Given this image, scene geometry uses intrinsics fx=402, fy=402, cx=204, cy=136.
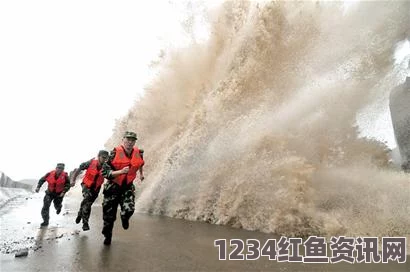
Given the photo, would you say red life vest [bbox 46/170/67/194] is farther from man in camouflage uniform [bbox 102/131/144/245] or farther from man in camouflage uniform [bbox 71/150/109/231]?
man in camouflage uniform [bbox 102/131/144/245]

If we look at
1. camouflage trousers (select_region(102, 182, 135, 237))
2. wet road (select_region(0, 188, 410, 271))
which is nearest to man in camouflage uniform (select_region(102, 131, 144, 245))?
camouflage trousers (select_region(102, 182, 135, 237))

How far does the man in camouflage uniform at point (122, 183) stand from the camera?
6051mm

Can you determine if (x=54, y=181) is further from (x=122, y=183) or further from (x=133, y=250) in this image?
(x=133, y=250)

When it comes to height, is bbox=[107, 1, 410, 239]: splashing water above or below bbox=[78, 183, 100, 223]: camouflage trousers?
above

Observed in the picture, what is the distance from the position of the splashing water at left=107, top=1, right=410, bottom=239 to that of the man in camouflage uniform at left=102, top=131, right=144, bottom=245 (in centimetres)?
320

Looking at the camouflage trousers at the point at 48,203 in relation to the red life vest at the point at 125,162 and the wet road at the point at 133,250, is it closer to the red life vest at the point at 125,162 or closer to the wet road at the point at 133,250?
the wet road at the point at 133,250

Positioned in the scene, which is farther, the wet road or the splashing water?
the splashing water

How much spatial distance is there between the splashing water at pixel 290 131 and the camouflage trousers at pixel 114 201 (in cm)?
315

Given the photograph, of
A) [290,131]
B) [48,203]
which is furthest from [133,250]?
[290,131]

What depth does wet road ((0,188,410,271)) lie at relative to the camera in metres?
4.93

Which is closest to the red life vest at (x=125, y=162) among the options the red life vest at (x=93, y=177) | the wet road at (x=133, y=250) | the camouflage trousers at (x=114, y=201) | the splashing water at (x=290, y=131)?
the camouflage trousers at (x=114, y=201)

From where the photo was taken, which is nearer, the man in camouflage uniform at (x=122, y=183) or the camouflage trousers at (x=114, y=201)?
the man in camouflage uniform at (x=122, y=183)

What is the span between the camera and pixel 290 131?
9.48 meters

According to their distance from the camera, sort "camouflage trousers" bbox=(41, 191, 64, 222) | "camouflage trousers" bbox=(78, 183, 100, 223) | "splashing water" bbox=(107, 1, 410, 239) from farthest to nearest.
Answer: "camouflage trousers" bbox=(41, 191, 64, 222)
"splashing water" bbox=(107, 1, 410, 239)
"camouflage trousers" bbox=(78, 183, 100, 223)
